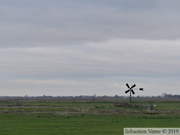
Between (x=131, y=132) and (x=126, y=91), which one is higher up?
(x=126, y=91)

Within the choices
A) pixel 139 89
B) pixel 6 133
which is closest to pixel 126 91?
pixel 139 89

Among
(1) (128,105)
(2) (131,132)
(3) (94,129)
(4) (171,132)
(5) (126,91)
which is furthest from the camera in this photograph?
(5) (126,91)

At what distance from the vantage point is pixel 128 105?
90.9m

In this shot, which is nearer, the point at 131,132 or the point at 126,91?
the point at 131,132

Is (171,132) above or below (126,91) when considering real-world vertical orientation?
below

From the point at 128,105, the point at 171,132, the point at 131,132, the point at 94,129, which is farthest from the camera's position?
the point at 128,105

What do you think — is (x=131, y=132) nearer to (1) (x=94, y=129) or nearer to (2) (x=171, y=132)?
(2) (x=171, y=132)

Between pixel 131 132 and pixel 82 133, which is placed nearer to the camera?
pixel 131 132

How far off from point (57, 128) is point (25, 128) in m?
3.12

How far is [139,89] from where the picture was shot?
95.5 metres

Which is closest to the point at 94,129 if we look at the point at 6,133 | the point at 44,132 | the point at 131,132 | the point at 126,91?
the point at 44,132

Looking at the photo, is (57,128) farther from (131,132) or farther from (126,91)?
(126,91)

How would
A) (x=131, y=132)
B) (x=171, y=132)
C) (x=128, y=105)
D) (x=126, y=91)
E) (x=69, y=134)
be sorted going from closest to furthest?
(x=131, y=132) < (x=171, y=132) < (x=69, y=134) < (x=128, y=105) < (x=126, y=91)

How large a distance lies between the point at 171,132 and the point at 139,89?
66.5 meters
